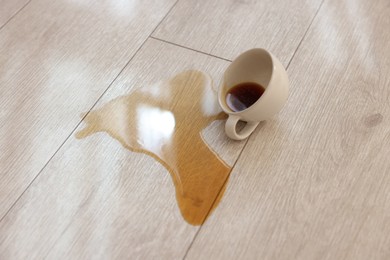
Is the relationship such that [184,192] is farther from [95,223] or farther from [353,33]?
[353,33]

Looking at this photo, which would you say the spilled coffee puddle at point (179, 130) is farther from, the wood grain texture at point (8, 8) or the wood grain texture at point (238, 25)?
the wood grain texture at point (8, 8)

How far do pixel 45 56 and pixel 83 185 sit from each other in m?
0.33

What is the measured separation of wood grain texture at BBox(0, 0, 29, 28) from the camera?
933 millimetres

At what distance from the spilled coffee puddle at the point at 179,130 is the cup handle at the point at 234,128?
1.9 inches

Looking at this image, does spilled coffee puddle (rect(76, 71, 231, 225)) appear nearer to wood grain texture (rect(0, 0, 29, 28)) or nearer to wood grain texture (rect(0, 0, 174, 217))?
wood grain texture (rect(0, 0, 174, 217))

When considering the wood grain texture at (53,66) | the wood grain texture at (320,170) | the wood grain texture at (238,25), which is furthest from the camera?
the wood grain texture at (238,25)

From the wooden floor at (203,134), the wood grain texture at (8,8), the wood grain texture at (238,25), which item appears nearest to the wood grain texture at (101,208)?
the wooden floor at (203,134)

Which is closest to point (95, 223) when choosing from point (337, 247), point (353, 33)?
point (337, 247)

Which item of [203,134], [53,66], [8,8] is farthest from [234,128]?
[8,8]

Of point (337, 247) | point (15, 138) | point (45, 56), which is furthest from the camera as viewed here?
point (45, 56)

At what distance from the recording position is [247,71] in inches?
28.9

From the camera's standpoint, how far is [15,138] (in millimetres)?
754

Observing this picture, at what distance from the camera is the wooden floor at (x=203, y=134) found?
2.09 feet

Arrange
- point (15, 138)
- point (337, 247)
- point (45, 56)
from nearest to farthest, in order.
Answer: point (337, 247)
point (15, 138)
point (45, 56)
